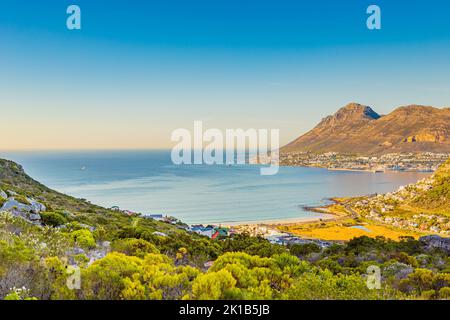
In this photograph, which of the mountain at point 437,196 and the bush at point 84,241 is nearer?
the bush at point 84,241

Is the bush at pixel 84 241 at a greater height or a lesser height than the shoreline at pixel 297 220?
greater

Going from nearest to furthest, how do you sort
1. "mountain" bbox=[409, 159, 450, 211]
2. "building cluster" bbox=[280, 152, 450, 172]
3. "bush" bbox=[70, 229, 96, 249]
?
1. "bush" bbox=[70, 229, 96, 249]
2. "mountain" bbox=[409, 159, 450, 211]
3. "building cluster" bbox=[280, 152, 450, 172]

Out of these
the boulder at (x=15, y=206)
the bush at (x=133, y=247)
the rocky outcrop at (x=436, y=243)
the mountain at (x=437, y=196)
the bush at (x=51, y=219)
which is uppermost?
the boulder at (x=15, y=206)

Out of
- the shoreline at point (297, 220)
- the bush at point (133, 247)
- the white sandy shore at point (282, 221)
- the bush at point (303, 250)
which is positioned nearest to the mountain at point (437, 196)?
the shoreline at point (297, 220)

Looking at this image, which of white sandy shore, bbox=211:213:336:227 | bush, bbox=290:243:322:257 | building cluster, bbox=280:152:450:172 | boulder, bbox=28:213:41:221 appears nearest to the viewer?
boulder, bbox=28:213:41:221

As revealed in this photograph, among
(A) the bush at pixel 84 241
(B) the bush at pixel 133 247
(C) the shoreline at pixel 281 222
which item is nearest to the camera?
(B) the bush at pixel 133 247

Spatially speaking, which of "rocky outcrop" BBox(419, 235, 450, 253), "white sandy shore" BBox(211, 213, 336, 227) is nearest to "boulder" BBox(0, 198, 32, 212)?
"rocky outcrop" BBox(419, 235, 450, 253)

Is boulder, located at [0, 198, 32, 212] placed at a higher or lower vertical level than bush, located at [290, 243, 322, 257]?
higher

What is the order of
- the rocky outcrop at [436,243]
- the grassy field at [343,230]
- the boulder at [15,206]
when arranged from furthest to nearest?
the grassy field at [343,230] → the rocky outcrop at [436,243] → the boulder at [15,206]

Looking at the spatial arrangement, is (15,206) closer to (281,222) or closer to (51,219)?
(51,219)

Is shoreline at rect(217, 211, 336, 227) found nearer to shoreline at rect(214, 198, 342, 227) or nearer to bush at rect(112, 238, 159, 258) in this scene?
shoreline at rect(214, 198, 342, 227)

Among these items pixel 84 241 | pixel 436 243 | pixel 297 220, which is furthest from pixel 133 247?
pixel 297 220

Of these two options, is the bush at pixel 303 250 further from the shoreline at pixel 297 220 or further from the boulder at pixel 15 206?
the shoreline at pixel 297 220
